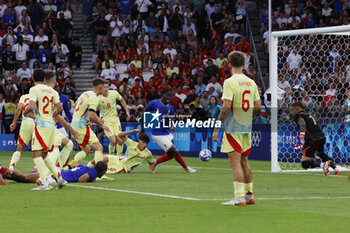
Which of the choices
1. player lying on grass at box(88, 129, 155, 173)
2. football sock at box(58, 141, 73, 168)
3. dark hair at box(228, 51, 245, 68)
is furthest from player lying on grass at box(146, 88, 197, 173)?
dark hair at box(228, 51, 245, 68)

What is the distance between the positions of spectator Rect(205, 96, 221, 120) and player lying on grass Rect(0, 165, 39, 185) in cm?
1109

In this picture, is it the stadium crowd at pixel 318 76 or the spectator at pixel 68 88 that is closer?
the stadium crowd at pixel 318 76

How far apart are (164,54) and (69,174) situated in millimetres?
16114

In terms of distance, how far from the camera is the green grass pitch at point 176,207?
322 inches

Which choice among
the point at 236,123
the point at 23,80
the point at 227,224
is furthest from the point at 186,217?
the point at 23,80

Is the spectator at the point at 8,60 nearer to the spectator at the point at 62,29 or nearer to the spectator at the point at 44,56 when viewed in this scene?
the spectator at the point at 44,56

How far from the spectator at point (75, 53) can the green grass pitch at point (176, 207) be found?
1638 centimetres

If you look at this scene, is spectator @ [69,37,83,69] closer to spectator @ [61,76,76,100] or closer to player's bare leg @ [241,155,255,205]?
spectator @ [61,76,76,100]

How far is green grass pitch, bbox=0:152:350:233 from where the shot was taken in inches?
322

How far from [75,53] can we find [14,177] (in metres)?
17.9

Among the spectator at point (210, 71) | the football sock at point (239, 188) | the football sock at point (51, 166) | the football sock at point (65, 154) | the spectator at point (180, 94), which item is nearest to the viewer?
the football sock at point (239, 188)

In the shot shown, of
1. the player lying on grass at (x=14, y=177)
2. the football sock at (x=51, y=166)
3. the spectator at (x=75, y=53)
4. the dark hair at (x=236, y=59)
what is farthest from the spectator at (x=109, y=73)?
the dark hair at (x=236, y=59)

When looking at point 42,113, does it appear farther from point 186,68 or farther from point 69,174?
point 186,68

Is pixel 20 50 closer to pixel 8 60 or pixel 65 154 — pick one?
pixel 8 60
